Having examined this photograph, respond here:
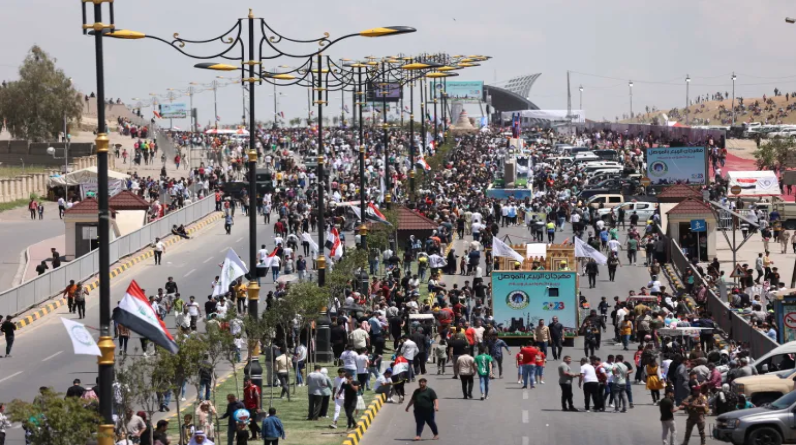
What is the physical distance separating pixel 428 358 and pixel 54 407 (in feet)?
61.0

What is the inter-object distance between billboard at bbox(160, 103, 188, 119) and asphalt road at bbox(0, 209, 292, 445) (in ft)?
357

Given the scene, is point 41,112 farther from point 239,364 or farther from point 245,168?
point 239,364

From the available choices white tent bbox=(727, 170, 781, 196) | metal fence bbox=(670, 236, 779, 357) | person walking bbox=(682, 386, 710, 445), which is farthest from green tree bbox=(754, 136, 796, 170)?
person walking bbox=(682, 386, 710, 445)

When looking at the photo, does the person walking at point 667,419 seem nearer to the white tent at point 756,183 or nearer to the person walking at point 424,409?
the person walking at point 424,409

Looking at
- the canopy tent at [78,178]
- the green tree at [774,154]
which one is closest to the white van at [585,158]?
the green tree at [774,154]

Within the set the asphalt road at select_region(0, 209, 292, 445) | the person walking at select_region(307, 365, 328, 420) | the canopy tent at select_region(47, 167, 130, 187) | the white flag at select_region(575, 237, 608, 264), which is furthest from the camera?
the canopy tent at select_region(47, 167, 130, 187)

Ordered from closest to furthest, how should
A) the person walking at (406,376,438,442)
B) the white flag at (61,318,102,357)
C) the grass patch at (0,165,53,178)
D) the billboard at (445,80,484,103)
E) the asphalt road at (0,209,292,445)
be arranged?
the white flag at (61,318,102,357)
the person walking at (406,376,438,442)
the asphalt road at (0,209,292,445)
the grass patch at (0,165,53,178)
the billboard at (445,80,484,103)

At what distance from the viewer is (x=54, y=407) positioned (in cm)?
1548

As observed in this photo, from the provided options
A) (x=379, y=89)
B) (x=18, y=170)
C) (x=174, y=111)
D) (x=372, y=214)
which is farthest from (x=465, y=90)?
(x=372, y=214)

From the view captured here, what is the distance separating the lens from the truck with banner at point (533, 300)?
114ft

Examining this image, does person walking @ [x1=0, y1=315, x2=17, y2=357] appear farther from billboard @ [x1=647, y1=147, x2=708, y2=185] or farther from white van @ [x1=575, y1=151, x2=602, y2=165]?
white van @ [x1=575, y1=151, x2=602, y2=165]

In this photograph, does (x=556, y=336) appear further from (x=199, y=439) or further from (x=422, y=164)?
(x=422, y=164)

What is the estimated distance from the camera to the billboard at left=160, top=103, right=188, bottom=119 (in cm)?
16986

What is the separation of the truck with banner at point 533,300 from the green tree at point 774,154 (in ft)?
190
